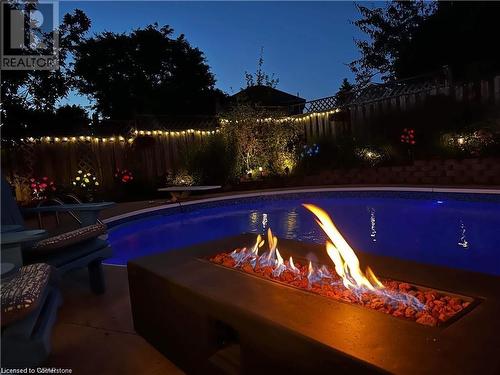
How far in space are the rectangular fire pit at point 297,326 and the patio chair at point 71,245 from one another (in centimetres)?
85

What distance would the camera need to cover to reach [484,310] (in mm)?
1145

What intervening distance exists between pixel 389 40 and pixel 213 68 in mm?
10081

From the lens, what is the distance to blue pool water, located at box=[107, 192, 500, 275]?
4279 millimetres

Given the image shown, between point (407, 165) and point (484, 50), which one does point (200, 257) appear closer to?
point (407, 165)

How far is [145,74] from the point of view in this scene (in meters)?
20.8

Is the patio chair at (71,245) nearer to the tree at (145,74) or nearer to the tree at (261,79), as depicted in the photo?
the tree at (261,79)

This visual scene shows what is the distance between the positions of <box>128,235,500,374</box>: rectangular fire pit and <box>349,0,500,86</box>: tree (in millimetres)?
9173

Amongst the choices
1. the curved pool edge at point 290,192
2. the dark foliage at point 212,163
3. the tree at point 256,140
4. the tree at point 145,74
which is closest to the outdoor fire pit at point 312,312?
the curved pool edge at point 290,192

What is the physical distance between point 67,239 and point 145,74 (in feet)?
65.6

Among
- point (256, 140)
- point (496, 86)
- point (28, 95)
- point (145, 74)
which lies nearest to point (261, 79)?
point (256, 140)

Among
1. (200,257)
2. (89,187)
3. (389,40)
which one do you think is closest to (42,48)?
(89,187)

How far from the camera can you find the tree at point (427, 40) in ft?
33.0

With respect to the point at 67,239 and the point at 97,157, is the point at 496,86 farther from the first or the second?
the point at 97,157

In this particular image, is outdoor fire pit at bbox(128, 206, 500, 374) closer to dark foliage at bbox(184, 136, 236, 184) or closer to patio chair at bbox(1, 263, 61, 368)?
patio chair at bbox(1, 263, 61, 368)
